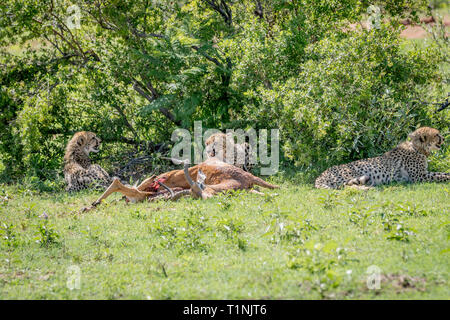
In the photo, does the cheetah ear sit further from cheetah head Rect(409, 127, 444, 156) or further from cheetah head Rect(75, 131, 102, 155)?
cheetah head Rect(409, 127, 444, 156)

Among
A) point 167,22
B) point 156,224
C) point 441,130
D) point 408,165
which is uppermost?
point 167,22

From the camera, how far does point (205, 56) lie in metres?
12.9

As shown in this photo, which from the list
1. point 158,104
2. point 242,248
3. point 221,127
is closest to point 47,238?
A: point 242,248

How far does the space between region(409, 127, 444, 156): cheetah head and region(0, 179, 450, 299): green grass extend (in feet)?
3.79

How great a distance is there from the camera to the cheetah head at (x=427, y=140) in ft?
34.5

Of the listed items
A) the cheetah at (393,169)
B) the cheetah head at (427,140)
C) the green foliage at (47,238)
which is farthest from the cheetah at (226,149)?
the green foliage at (47,238)

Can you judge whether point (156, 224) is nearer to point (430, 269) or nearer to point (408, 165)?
point (430, 269)

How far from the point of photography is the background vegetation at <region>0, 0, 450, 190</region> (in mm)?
11070

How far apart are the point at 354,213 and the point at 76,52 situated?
8.81 metres

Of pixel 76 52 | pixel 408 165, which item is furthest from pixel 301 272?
pixel 76 52

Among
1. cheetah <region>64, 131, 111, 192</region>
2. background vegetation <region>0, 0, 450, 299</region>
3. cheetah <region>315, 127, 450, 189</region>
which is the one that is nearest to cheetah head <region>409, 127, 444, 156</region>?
cheetah <region>315, 127, 450, 189</region>

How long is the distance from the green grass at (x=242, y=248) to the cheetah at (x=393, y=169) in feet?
2.08

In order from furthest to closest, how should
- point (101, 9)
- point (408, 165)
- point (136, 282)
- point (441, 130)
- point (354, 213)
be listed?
point (101, 9) → point (441, 130) → point (408, 165) → point (354, 213) → point (136, 282)

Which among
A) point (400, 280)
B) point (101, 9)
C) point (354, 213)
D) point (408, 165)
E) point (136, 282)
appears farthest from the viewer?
point (101, 9)
